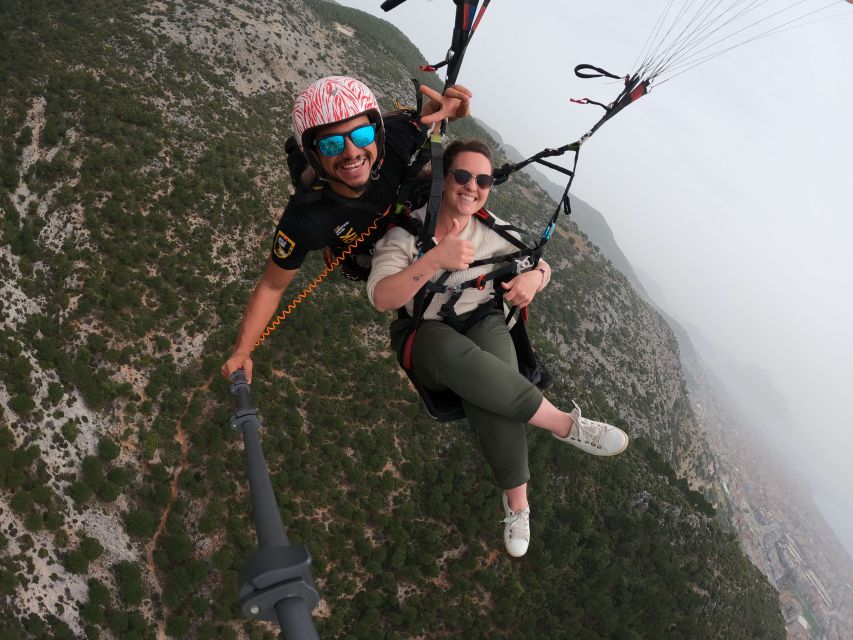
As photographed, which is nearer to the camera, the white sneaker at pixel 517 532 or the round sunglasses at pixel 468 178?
the round sunglasses at pixel 468 178

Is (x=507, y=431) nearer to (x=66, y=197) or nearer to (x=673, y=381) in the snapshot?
(x=66, y=197)

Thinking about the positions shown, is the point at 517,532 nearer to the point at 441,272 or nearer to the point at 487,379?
the point at 487,379

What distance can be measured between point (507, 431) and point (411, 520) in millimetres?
23924

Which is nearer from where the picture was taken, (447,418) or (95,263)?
(447,418)

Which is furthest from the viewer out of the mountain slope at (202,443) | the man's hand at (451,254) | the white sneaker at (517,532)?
the mountain slope at (202,443)

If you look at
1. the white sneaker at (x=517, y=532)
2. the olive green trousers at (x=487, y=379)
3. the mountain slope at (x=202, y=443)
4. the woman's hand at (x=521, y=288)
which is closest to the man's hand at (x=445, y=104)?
the woman's hand at (x=521, y=288)

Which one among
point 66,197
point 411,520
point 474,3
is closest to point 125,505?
point 411,520

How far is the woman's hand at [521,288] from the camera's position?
5.23 metres

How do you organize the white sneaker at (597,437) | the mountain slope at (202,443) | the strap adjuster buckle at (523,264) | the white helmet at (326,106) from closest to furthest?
the white helmet at (326,106), the white sneaker at (597,437), the strap adjuster buckle at (523,264), the mountain slope at (202,443)

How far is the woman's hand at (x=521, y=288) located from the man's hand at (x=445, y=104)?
179 centimetres

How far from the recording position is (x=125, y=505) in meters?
23.5

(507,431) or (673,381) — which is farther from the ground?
(507,431)

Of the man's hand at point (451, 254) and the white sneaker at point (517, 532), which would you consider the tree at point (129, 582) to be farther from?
the man's hand at point (451, 254)

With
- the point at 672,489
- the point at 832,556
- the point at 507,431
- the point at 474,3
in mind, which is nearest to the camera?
the point at 474,3
